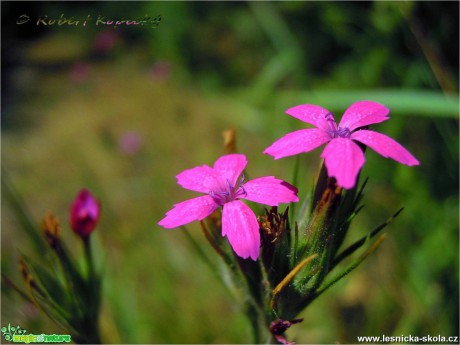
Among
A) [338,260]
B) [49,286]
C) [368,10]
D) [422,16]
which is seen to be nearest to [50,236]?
[49,286]

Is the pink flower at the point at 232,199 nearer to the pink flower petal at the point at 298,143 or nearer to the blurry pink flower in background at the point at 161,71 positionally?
the pink flower petal at the point at 298,143

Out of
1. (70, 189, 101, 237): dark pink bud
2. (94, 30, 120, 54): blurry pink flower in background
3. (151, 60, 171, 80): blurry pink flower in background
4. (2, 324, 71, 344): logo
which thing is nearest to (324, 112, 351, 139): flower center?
(70, 189, 101, 237): dark pink bud

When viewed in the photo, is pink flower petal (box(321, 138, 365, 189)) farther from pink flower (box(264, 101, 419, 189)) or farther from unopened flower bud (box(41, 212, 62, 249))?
unopened flower bud (box(41, 212, 62, 249))

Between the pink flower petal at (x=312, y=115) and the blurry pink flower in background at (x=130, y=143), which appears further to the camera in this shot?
the blurry pink flower in background at (x=130, y=143)

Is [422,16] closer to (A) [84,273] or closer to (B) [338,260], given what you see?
(B) [338,260]

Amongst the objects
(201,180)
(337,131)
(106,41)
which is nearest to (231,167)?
(201,180)

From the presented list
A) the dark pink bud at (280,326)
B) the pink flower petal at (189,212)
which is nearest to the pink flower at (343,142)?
the pink flower petal at (189,212)

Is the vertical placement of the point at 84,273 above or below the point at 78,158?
below
